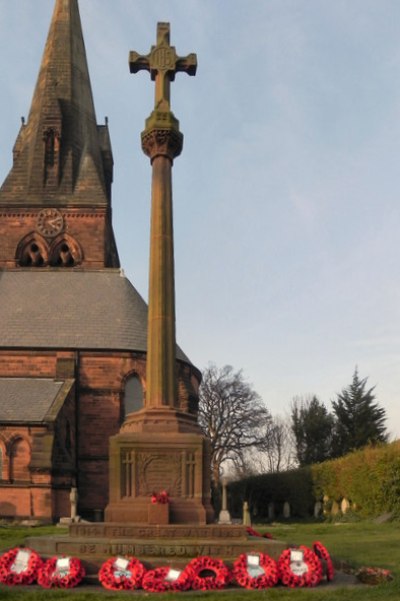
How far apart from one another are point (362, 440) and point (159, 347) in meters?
41.5

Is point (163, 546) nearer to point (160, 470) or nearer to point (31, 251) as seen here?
point (160, 470)

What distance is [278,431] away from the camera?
92.7 m

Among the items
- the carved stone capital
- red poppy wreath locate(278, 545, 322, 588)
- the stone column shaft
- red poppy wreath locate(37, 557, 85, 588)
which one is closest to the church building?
the stone column shaft

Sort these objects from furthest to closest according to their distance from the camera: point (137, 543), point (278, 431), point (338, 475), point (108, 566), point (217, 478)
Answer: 1. point (278, 431)
2. point (217, 478)
3. point (338, 475)
4. point (137, 543)
5. point (108, 566)

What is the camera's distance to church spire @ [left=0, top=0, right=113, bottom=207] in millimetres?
47906

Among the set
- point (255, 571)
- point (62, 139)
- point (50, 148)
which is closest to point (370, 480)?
point (255, 571)

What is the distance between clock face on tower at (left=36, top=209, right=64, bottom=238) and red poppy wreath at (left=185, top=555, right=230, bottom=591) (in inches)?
1525

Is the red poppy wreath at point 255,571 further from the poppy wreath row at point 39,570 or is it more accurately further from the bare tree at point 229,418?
the bare tree at point 229,418

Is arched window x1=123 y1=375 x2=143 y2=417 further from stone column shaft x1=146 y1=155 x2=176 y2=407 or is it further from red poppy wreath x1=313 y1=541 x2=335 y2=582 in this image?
red poppy wreath x1=313 y1=541 x2=335 y2=582

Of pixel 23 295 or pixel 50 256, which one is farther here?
pixel 50 256

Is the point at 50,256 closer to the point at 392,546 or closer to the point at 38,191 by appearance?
the point at 38,191

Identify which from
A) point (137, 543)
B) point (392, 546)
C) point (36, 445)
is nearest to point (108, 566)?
point (137, 543)

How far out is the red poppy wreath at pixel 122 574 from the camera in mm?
9797

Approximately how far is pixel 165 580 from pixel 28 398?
2560cm
